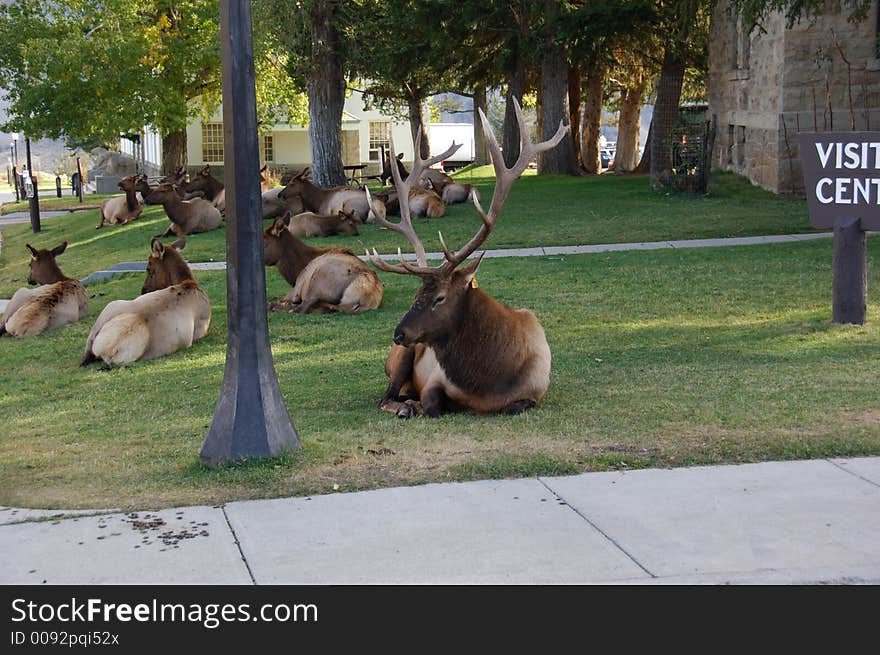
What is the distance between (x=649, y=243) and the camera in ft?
63.1

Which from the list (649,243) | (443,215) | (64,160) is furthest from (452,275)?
(64,160)

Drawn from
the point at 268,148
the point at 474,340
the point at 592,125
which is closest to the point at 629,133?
the point at 592,125

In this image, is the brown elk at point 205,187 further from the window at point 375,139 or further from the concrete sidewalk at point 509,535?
the window at point 375,139

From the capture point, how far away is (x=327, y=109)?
96.0ft

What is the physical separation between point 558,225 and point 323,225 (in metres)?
4.42

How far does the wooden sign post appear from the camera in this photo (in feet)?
37.0

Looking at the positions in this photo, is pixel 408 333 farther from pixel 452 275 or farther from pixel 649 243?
pixel 649 243

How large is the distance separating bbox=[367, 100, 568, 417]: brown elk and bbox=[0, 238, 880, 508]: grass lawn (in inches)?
8.7

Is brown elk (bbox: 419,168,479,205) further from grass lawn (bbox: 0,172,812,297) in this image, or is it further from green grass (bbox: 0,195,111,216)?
green grass (bbox: 0,195,111,216)

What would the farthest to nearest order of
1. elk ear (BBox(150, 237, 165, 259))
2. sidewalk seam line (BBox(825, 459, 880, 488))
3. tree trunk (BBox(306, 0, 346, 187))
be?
tree trunk (BBox(306, 0, 346, 187))
elk ear (BBox(150, 237, 165, 259))
sidewalk seam line (BBox(825, 459, 880, 488))

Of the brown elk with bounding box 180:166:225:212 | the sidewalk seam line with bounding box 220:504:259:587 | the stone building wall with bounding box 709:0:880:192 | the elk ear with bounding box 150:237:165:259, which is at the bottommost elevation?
the sidewalk seam line with bounding box 220:504:259:587

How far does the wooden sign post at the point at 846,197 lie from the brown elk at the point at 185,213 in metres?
15.6

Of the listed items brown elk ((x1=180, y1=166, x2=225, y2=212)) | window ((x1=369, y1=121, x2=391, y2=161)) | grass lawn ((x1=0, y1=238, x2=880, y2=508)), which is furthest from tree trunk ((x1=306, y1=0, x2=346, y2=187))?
window ((x1=369, y1=121, x2=391, y2=161))

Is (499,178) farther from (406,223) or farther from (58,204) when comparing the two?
(58,204)
